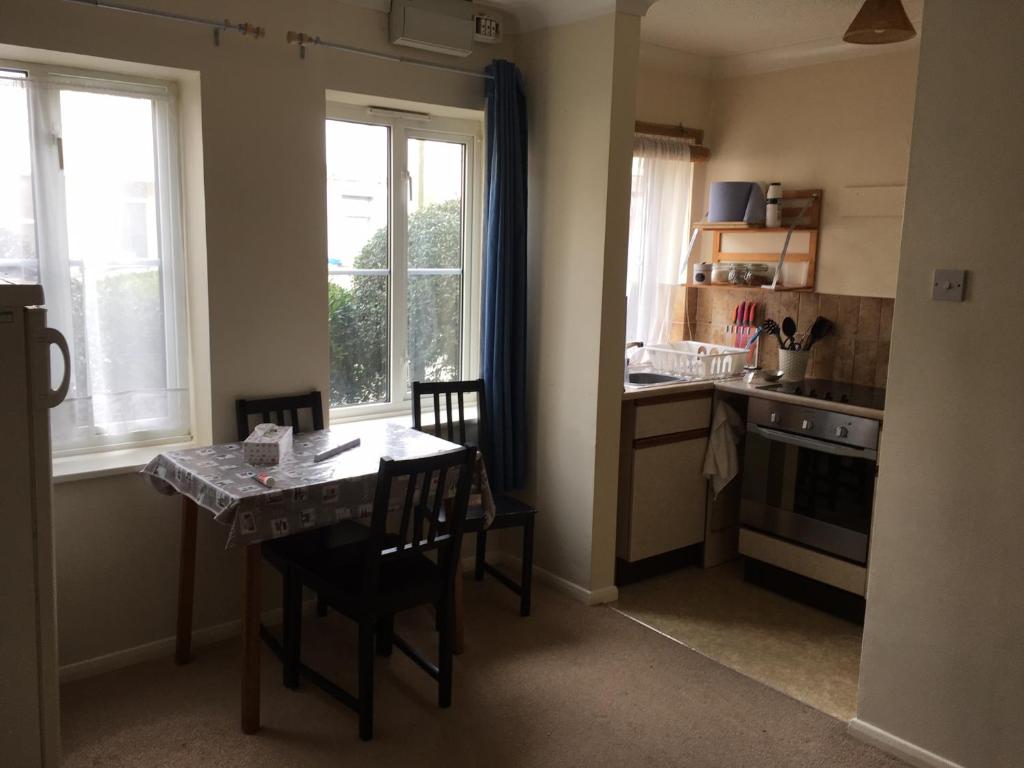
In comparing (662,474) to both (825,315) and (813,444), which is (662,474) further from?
(825,315)

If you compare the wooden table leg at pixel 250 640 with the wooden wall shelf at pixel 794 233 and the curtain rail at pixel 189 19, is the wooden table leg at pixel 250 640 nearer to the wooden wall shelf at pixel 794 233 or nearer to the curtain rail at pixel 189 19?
the curtain rail at pixel 189 19

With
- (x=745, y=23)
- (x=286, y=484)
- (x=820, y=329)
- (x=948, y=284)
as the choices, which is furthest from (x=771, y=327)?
(x=286, y=484)

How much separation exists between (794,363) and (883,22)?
5.21 ft

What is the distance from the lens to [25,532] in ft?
6.46

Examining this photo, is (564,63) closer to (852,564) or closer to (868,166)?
(868,166)

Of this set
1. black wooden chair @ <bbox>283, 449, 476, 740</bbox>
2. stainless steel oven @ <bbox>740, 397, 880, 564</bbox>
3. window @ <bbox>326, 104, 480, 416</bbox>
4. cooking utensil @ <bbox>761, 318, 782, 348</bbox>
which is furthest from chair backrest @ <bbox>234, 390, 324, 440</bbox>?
cooking utensil @ <bbox>761, 318, 782, 348</bbox>

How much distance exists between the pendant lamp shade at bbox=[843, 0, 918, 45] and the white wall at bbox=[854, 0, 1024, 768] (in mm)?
579

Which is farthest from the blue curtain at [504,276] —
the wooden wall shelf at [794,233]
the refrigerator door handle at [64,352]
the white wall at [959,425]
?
the refrigerator door handle at [64,352]

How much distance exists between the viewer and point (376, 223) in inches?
144

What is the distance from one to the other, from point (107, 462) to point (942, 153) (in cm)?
281

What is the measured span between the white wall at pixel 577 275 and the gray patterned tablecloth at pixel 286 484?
2.27 ft

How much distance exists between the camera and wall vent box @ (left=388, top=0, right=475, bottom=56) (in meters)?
3.24

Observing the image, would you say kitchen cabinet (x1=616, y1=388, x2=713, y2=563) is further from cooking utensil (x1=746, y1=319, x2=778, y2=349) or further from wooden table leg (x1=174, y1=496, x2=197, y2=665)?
wooden table leg (x1=174, y1=496, x2=197, y2=665)

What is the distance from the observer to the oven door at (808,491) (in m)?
3.49
